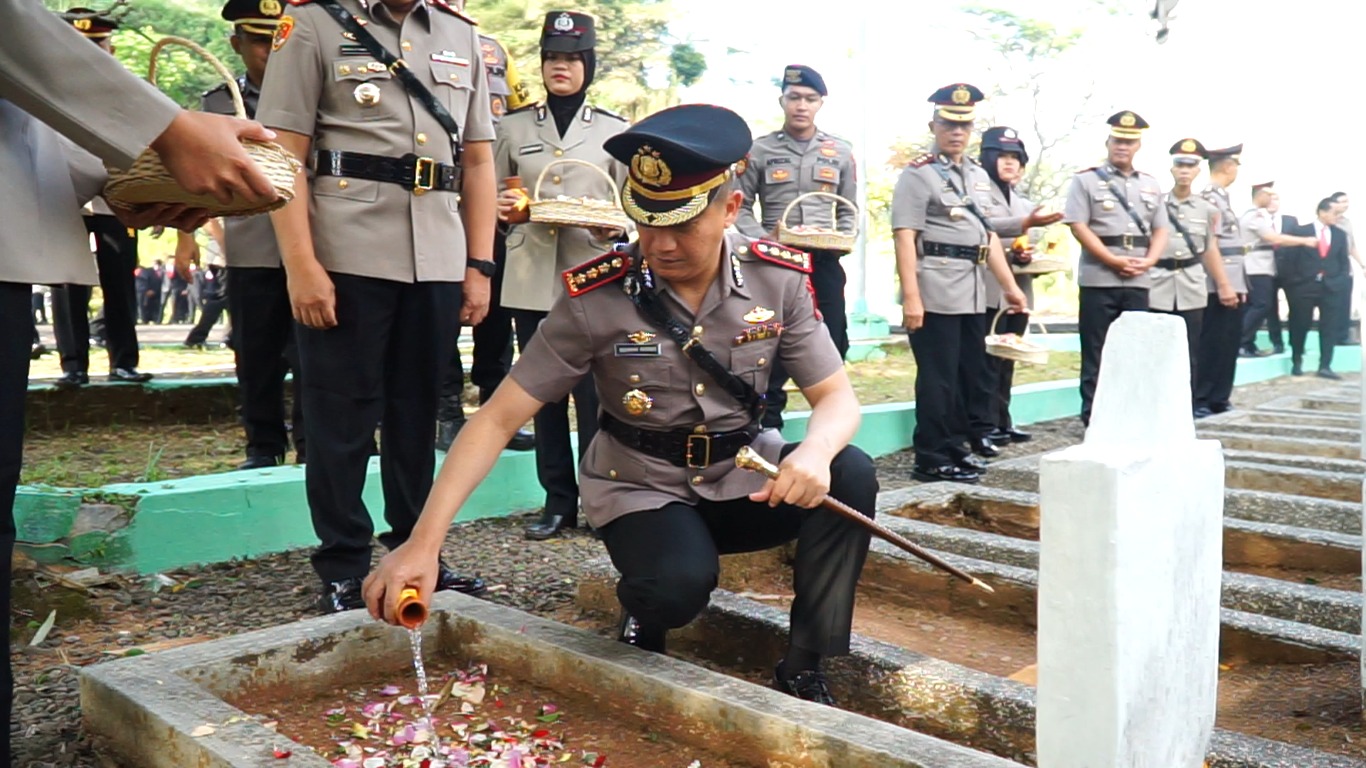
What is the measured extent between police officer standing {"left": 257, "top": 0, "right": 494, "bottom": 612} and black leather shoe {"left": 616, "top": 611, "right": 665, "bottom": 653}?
0.87 meters

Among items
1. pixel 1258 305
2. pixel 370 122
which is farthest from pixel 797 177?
pixel 1258 305

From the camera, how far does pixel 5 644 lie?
2154 mm

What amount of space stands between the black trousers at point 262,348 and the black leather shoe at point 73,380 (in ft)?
5.83

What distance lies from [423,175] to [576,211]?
4.14ft

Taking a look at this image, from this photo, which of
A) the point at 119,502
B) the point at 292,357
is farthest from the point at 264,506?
the point at 292,357

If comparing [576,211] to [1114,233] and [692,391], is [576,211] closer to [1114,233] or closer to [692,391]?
[692,391]

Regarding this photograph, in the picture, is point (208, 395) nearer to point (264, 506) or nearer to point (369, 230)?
point (264, 506)

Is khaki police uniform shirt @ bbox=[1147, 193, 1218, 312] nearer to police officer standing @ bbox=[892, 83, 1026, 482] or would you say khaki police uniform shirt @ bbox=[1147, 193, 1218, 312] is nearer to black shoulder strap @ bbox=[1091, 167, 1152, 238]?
black shoulder strap @ bbox=[1091, 167, 1152, 238]

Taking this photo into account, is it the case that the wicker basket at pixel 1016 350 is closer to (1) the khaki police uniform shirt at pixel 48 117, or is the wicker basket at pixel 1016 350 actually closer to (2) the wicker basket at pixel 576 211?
(2) the wicker basket at pixel 576 211

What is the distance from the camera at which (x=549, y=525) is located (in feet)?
15.8

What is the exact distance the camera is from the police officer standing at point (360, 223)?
334cm

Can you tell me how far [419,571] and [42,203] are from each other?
3.12ft

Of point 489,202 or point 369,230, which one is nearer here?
point 369,230

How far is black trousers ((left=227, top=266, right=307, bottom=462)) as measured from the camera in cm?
501
